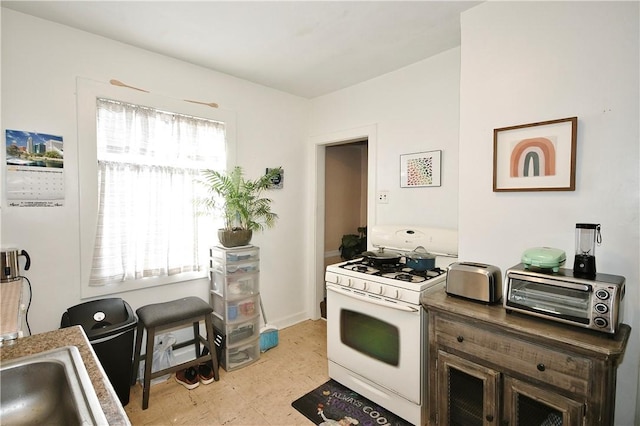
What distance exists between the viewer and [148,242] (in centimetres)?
243

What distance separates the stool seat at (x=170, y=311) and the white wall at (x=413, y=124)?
1.72 metres

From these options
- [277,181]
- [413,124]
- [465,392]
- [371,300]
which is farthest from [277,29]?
[465,392]

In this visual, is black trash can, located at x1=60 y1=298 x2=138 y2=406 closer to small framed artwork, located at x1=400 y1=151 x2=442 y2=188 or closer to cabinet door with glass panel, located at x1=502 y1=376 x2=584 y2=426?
cabinet door with glass panel, located at x1=502 y1=376 x2=584 y2=426

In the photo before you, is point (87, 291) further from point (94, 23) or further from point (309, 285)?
point (309, 285)

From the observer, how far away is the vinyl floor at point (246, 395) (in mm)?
1994

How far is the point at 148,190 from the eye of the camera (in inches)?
95.2

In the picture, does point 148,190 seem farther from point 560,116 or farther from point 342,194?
point 560,116

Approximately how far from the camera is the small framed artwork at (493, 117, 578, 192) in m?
1.57

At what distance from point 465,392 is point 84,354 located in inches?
67.0

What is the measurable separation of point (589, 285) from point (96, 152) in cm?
294

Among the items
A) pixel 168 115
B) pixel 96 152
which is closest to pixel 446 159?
pixel 168 115

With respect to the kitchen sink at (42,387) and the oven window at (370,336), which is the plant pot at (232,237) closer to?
the oven window at (370,336)

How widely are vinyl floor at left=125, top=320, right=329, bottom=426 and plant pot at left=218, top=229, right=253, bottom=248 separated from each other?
3.43 feet

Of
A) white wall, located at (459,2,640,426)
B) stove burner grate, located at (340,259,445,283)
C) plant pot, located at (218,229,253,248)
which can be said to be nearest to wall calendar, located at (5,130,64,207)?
plant pot, located at (218,229,253,248)
